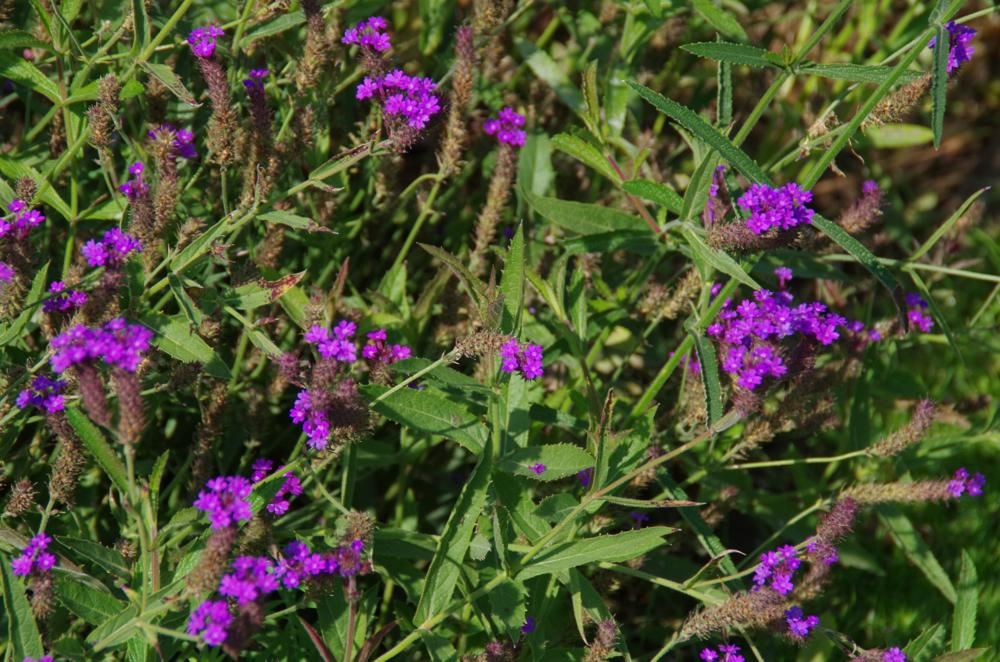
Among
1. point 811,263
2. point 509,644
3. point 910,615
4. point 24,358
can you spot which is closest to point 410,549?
point 509,644

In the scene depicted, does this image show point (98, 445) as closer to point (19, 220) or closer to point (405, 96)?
point (19, 220)

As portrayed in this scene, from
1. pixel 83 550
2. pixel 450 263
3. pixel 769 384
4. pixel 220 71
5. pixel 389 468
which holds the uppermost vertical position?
pixel 220 71

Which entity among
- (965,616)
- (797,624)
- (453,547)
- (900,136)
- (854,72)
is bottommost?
(965,616)

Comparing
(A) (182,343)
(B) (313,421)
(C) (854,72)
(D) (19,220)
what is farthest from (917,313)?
Answer: (D) (19,220)

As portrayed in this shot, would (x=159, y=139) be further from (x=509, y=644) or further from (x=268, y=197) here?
(x=509, y=644)

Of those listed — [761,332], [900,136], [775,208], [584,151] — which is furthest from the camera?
[900,136]

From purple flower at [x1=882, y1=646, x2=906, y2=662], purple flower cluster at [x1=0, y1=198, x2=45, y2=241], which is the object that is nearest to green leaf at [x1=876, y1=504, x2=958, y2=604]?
purple flower at [x1=882, y1=646, x2=906, y2=662]

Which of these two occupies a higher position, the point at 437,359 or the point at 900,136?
the point at 900,136

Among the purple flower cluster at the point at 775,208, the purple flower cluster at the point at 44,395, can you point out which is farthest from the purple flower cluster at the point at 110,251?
the purple flower cluster at the point at 775,208
